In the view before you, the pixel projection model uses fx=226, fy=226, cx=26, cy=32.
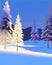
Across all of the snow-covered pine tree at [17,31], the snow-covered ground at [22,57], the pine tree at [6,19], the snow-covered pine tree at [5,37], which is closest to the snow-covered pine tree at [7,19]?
the pine tree at [6,19]

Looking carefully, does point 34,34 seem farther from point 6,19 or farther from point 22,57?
point 22,57

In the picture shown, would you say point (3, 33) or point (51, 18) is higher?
point (51, 18)

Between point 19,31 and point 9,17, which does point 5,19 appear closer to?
point 9,17

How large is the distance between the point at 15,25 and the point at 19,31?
4.46ft

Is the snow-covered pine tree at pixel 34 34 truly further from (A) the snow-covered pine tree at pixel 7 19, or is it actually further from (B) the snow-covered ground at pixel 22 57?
(A) the snow-covered pine tree at pixel 7 19

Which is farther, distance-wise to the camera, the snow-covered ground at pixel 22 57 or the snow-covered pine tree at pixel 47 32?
the snow-covered pine tree at pixel 47 32

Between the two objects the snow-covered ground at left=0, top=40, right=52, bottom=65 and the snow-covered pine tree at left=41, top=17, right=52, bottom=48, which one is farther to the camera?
the snow-covered pine tree at left=41, top=17, right=52, bottom=48

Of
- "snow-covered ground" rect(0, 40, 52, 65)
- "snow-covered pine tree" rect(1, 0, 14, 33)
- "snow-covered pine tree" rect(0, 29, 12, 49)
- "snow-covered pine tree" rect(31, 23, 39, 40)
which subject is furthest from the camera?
"snow-covered pine tree" rect(31, 23, 39, 40)

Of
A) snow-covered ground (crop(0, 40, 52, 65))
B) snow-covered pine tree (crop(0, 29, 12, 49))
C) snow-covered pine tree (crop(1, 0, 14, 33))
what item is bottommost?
snow-covered ground (crop(0, 40, 52, 65))

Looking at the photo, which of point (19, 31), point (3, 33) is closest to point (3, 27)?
point (3, 33)

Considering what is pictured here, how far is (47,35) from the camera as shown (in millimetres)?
52250

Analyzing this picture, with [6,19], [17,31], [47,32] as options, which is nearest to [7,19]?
[6,19]

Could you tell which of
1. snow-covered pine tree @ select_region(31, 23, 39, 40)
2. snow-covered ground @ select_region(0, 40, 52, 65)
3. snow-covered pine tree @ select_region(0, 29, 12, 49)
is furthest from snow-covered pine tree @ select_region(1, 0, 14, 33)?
snow-covered pine tree @ select_region(31, 23, 39, 40)

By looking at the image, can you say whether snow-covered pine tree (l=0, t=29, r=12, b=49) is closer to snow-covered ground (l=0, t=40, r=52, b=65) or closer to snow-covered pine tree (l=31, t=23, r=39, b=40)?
snow-covered ground (l=0, t=40, r=52, b=65)
